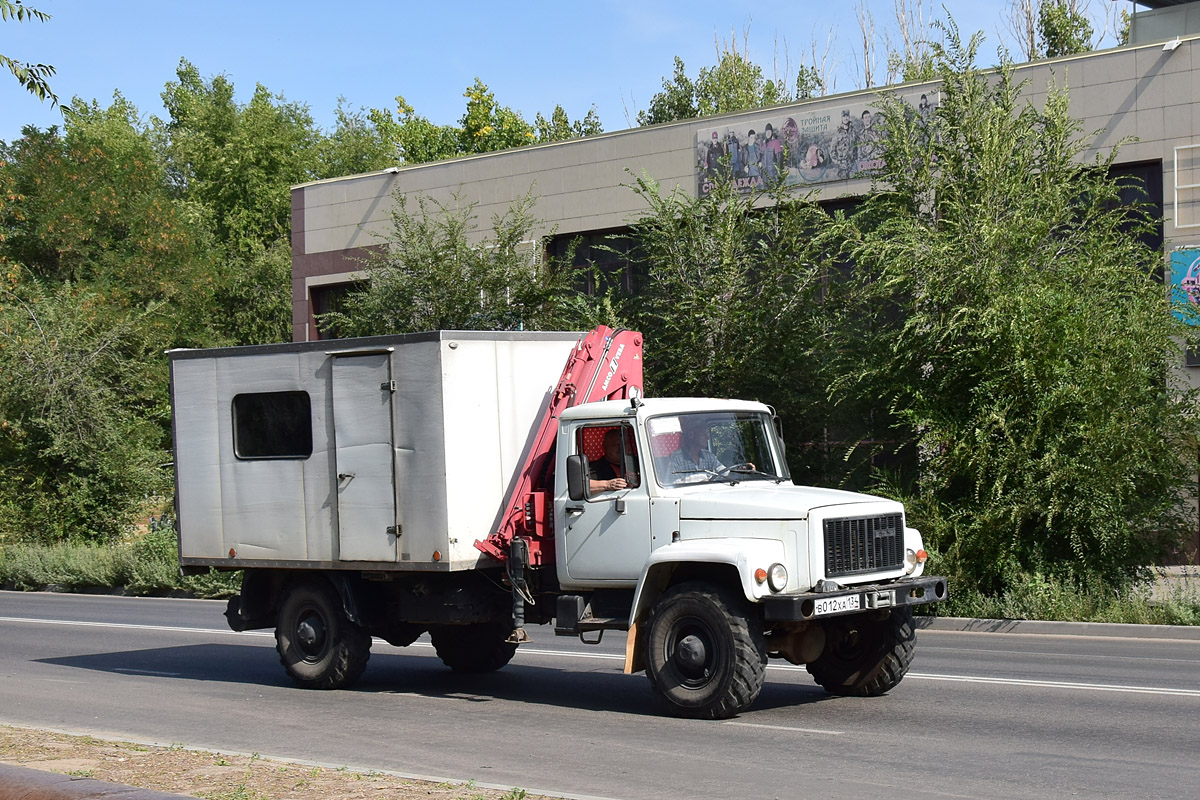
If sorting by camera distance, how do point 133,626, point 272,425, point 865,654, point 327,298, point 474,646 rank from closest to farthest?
point 865,654 → point 272,425 → point 474,646 → point 133,626 → point 327,298

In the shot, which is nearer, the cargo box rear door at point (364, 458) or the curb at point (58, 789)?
the curb at point (58, 789)

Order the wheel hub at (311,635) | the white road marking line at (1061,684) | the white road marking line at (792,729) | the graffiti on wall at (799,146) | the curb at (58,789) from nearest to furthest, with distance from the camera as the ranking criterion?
the curb at (58,789), the white road marking line at (792,729), the white road marking line at (1061,684), the wheel hub at (311,635), the graffiti on wall at (799,146)

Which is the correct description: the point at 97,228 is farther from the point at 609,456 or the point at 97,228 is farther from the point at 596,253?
the point at 609,456

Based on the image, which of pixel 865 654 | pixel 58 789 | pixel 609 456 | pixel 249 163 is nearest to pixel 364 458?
pixel 609 456

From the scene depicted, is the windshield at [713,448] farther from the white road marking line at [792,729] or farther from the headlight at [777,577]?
the white road marking line at [792,729]

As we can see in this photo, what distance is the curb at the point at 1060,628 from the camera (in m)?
15.4

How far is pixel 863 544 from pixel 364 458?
4265 mm

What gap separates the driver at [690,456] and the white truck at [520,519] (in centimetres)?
2

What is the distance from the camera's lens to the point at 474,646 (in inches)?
505

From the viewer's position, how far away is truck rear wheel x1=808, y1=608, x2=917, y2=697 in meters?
10.4

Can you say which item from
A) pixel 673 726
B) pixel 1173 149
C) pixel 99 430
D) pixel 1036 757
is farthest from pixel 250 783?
pixel 99 430

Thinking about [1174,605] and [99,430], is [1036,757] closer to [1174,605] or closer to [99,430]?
[1174,605]

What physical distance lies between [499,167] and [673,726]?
24.8 m

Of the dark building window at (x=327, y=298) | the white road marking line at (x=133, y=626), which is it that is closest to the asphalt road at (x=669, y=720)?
the white road marking line at (x=133, y=626)
